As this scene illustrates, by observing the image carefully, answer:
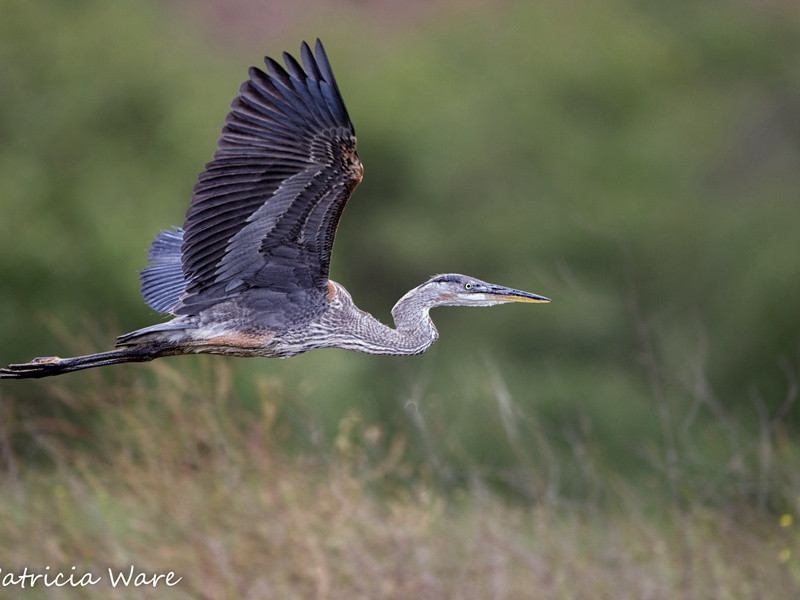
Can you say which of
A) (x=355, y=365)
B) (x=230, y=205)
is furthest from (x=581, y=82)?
(x=230, y=205)

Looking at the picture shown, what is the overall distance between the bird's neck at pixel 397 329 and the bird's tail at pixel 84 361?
3.21 ft

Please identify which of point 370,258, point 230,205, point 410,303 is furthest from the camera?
point 370,258

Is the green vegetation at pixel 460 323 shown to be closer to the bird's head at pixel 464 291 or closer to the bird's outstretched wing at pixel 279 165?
the bird's head at pixel 464 291

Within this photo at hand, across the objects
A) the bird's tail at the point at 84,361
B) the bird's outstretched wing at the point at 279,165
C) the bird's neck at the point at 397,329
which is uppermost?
the bird's outstretched wing at the point at 279,165

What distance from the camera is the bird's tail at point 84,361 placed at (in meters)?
6.77

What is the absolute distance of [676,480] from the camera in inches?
317

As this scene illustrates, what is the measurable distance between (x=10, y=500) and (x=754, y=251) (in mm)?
24388

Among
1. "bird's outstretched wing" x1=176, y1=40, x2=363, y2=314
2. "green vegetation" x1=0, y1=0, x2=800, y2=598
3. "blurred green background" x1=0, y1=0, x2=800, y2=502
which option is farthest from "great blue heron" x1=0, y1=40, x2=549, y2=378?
"blurred green background" x1=0, y1=0, x2=800, y2=502

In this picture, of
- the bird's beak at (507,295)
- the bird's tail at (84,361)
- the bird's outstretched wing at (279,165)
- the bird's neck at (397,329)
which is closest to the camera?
the bird's outstretched wing at (279,165)

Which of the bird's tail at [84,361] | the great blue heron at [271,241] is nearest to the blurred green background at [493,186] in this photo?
the great blue heron at [271,241]

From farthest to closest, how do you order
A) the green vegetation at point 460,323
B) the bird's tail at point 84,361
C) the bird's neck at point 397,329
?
the green vegetation at point 460,323
the bird's neck at point 397,329
the bird's tail at point 84,361

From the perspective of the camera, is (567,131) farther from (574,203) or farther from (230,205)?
(230,205)

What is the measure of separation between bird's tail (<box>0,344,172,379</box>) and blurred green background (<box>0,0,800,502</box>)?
413 inches

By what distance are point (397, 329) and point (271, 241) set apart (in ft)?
3.39
